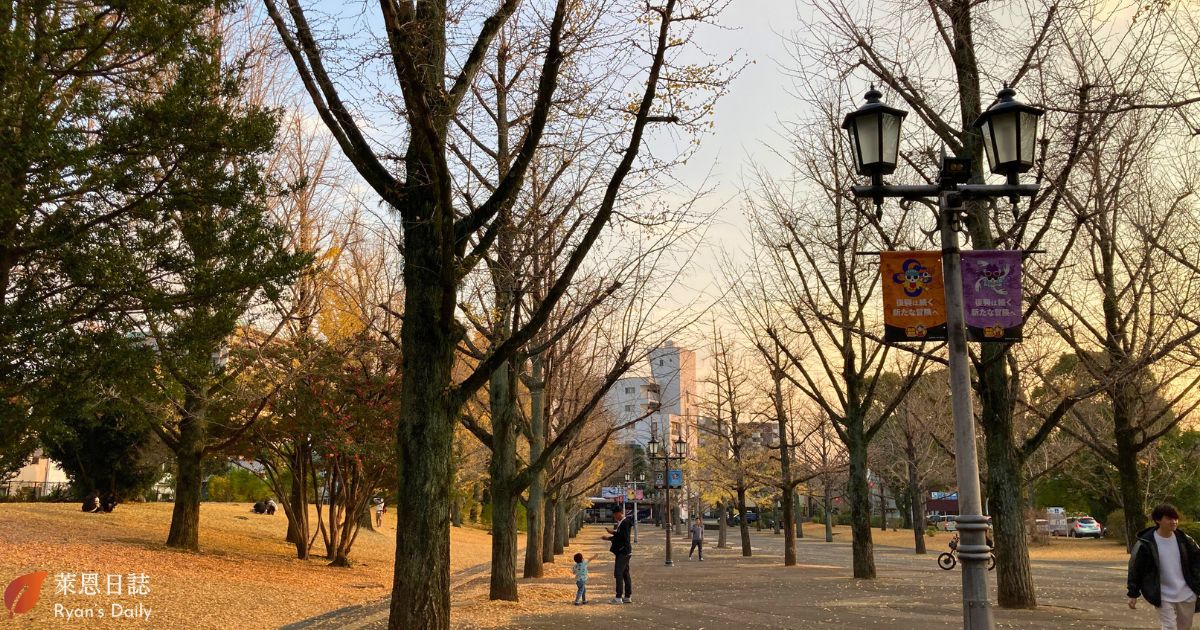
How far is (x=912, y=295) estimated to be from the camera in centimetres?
700

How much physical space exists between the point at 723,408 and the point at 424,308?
30.3 m

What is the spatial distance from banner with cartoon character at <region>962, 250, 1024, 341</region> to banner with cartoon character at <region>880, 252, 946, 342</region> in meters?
0.30

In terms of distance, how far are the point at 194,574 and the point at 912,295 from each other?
14.2 metres

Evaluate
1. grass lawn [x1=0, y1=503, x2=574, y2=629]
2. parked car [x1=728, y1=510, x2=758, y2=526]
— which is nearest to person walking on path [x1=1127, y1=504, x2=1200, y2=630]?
grass lawn [x1=0, y1=503, x2=574, y2=629]

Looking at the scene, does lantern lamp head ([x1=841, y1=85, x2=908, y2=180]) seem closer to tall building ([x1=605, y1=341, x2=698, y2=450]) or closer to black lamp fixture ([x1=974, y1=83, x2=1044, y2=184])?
black lamp fixture ([x1=974, y1=83, x2=1044, y2=184])

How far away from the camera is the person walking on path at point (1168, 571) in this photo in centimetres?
702

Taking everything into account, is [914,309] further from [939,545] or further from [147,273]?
[939,545]

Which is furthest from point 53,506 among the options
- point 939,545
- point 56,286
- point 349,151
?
point 939,545

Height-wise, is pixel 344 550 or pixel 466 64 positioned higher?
pixel 466 64

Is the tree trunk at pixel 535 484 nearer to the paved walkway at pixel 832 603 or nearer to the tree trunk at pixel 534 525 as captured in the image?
the tree trunk at pixel 534 525

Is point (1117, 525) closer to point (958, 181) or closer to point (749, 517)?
point (749, 517)

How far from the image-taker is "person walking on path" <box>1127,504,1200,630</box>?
7.02 metres

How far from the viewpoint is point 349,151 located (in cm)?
802

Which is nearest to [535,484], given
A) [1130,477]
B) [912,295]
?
[1130,477]
